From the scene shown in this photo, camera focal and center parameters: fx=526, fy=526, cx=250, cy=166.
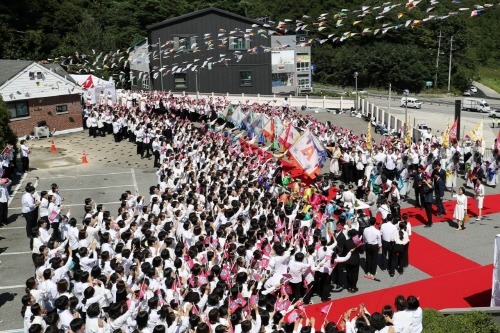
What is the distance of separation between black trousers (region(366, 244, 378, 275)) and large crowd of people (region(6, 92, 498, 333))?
0.10 feet

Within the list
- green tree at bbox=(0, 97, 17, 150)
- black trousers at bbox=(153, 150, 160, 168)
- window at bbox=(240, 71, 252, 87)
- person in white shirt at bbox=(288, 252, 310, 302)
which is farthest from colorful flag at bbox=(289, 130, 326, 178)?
window at bbox=(240, 71, 252, 87)

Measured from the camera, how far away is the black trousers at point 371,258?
1218 cm

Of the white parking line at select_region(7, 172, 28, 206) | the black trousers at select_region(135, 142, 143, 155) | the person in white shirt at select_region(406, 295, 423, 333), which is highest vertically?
the black trousers at select_region(135, 142, 143, 155)

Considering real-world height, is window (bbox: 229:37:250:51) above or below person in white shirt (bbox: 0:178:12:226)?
above

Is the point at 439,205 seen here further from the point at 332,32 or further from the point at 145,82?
the point at 332,32

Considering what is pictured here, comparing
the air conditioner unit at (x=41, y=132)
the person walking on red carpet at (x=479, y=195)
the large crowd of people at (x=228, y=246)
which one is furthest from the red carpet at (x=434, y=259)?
the air conditioner unit at (x=41, y=132)

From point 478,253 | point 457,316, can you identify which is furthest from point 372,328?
point 478,253

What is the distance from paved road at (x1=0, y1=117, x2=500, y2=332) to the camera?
12.3m

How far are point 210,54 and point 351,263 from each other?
127ft

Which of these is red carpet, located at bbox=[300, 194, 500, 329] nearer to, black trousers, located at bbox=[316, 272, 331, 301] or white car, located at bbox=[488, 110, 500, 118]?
black trousers, located at bbox=[316, 272, 331, 301]

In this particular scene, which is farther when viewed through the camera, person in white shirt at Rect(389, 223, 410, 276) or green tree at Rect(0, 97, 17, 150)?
green tree at Rect(0, 97, 17, 150)

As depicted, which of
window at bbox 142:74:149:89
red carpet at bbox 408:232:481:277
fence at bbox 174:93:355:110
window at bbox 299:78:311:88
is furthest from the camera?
window at bbox 299:78:311:88

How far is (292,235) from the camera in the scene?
39.4ft

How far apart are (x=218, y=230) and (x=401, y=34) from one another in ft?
245
